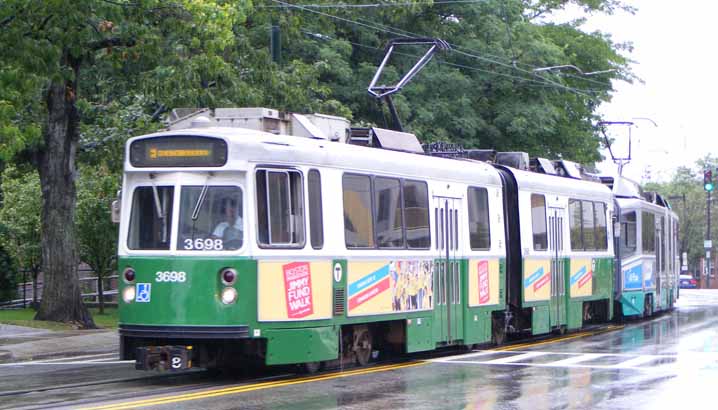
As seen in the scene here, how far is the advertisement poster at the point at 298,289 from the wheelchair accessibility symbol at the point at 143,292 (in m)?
1.62

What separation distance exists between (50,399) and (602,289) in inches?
616

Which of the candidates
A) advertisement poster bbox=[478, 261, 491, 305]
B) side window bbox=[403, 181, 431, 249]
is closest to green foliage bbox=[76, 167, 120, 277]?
advertisement poster bbox=[478, 261, 491, 305]

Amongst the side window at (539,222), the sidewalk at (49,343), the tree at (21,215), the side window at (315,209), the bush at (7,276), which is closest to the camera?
the side window at (315,209)

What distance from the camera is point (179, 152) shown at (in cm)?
1455

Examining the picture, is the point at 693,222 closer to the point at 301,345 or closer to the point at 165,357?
the point at 301,345

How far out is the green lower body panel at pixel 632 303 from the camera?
28469mm

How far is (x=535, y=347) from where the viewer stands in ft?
67.4

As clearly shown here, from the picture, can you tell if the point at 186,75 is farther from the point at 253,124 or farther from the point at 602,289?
the point at 602,289

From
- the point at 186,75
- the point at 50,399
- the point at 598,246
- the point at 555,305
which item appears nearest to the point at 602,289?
the point at 598,246

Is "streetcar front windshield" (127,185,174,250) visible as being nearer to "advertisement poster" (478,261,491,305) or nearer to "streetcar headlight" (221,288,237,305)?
"streetcar headlight" (221,288,237,305)

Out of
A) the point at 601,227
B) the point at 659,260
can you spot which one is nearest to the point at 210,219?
the point at 601,227

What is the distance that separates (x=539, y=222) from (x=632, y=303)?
7.57 metres

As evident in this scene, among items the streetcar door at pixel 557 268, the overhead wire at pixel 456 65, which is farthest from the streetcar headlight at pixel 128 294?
the overhead wire at pixel 456 65

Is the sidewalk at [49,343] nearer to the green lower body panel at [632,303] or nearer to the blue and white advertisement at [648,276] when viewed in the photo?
the green lower body panel at [632,303]
